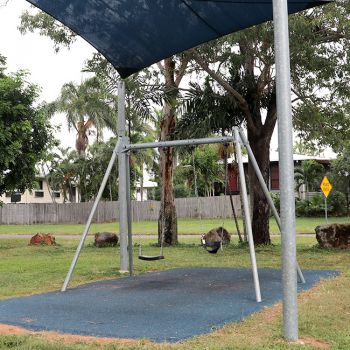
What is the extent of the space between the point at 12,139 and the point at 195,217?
25.1 m

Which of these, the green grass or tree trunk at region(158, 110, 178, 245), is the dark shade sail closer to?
tree trunk at region(158, 110, 178, 245)

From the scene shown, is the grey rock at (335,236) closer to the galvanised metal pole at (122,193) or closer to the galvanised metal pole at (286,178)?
the galvanised metal pole at (122,193)

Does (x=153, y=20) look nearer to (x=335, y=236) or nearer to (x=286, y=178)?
(x=286, y=178)

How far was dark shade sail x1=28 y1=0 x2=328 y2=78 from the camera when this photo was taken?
855 centimetres

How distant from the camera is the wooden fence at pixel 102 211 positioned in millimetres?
39312

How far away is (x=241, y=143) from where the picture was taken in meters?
8.29

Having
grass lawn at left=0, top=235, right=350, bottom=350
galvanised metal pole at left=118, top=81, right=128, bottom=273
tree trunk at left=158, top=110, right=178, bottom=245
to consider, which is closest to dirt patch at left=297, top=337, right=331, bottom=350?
grass lawn at left=0, top=235, right=350, bottom=350

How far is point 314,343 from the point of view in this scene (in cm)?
500

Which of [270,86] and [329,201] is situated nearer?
[270,86]

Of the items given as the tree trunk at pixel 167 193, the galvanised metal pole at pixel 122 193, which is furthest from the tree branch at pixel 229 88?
the galvanised metal pole at pixel 122 193

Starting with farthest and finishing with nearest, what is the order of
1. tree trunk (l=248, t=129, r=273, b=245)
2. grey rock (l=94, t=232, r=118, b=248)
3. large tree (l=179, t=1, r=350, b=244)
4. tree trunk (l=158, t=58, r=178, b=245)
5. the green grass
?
the green grass, grey rock (l=94, t=232, r=118, b=248), tree trunk (l=158, t=58, r=178, b=245), tree trunk (l=248, t=129, r=273, b=245), large tree (l=179, t=1, r=350, b=244)

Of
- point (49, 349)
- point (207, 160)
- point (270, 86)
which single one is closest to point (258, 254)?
point (270, 86)

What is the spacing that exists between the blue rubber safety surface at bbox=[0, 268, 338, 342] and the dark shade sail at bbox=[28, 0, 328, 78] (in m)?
4.06

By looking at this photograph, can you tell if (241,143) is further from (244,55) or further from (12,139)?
(12,139)
